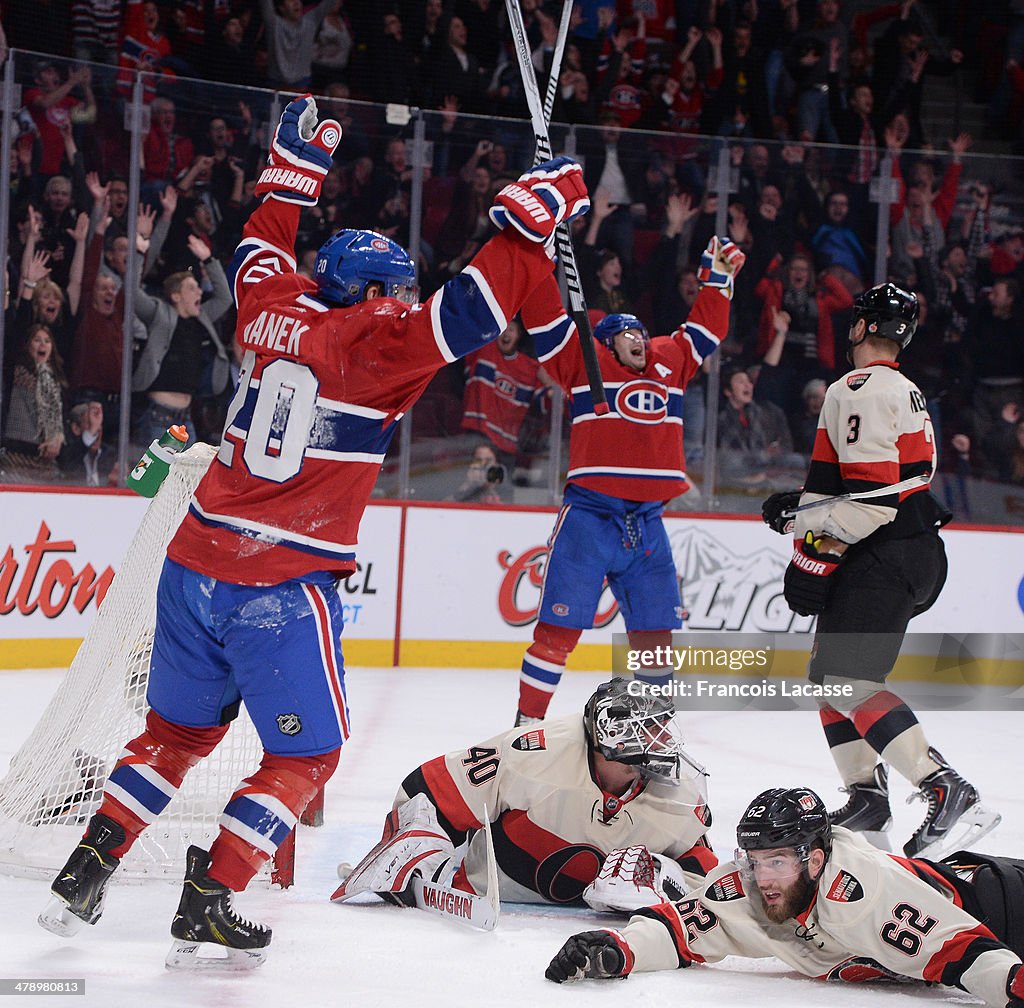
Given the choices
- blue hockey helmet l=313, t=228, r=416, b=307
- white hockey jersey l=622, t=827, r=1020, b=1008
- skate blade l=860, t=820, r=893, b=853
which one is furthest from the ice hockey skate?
blue hockey helmet l=313, t=228, r=416, b=307

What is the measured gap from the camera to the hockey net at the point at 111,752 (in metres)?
3.05

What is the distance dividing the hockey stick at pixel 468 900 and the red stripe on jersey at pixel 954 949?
31.2 inches

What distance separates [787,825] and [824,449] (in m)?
1.42

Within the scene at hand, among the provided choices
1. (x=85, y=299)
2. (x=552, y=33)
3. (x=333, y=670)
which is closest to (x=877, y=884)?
(x=333, y=670)

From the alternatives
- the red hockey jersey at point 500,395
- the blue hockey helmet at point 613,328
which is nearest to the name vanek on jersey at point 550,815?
the blue hockey helmet at point 613,328

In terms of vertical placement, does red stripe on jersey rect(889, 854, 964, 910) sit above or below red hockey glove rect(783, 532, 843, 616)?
below

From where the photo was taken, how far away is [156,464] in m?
3.32

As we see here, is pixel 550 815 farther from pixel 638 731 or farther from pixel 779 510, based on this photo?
pixel 779 510

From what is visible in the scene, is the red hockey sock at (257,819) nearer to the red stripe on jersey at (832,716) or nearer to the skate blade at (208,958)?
the skate blade at (208,958)

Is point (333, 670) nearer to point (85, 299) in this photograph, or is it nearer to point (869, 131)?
point (85, 299)

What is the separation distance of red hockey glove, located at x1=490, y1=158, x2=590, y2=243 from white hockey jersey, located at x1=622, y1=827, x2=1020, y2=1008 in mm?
1097

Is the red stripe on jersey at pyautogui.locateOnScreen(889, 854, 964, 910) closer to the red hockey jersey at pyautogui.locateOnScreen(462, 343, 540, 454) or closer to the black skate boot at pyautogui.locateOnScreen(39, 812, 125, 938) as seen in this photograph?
the black skate boot at pyautogui.locateOnScreen(39, 812, 125, 938)

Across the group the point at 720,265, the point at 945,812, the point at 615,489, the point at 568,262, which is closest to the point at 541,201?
the point at 568,262

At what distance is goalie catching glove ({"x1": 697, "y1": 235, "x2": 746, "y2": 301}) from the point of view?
186 inches
